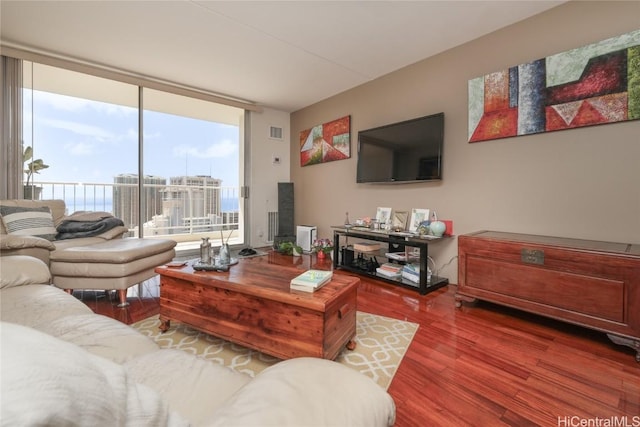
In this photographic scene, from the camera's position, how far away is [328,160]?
4.14 metres

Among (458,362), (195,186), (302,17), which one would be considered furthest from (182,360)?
(195,186)

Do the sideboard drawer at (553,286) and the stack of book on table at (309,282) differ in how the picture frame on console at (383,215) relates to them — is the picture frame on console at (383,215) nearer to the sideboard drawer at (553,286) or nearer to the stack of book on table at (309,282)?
the sideboard drawer at (553,286)

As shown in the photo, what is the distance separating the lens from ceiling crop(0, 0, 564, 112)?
222cm

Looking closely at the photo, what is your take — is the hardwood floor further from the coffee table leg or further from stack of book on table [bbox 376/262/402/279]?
stack of book on table [bbox 376/262/402/279]

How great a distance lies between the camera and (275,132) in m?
4.77

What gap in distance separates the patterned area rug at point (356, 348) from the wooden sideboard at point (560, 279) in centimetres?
69

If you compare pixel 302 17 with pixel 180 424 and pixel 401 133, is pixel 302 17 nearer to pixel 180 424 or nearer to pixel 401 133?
pixel 401 133

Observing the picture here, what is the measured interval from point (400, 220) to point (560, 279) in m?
1.60

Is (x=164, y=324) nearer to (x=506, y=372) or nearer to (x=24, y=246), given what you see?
(x=24, y=246)

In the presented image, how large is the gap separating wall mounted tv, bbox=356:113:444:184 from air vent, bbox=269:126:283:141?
1.79 metres

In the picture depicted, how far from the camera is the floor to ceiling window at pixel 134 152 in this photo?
3.49 m

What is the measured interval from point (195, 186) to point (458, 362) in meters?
4.87

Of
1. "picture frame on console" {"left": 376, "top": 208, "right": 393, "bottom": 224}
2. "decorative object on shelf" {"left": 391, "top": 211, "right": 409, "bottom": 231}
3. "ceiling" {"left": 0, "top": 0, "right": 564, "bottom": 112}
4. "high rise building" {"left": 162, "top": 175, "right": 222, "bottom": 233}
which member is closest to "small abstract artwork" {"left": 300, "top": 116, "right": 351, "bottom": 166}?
"ceiling" {"left": 0, "top": 0, "right": 564, "bottom": 112}

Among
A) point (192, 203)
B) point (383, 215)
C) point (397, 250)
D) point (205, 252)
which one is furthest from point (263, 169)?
point (205, 252)
